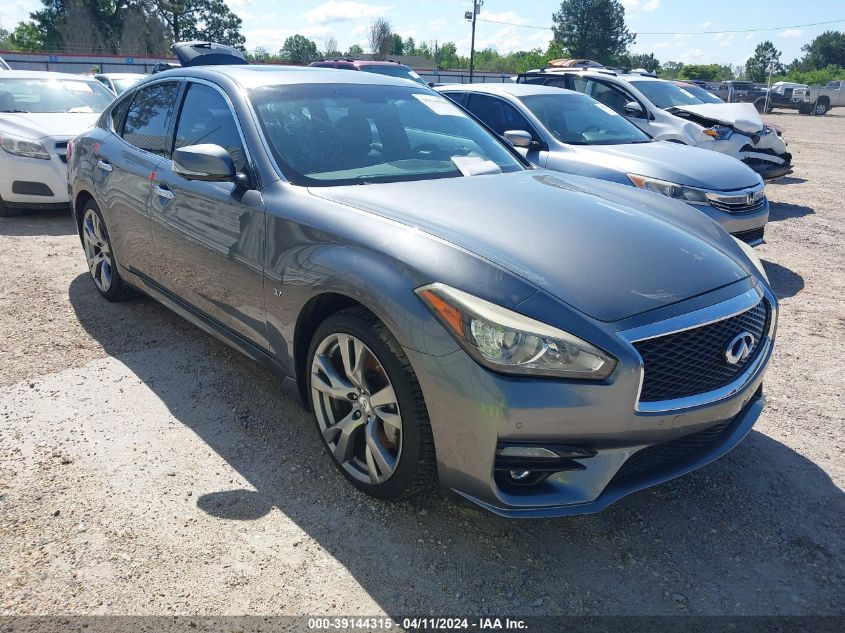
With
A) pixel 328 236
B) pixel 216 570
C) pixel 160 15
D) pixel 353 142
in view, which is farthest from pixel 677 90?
pixel 160 15

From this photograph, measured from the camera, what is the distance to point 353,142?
10.9ft

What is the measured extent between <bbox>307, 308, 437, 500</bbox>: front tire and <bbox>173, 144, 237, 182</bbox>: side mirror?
0.91 metres

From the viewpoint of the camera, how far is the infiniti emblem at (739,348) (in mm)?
2396

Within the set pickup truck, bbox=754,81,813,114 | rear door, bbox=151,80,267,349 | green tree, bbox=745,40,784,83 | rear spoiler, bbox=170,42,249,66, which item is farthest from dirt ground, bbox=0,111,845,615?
green tree, bbox=745,40,784,83

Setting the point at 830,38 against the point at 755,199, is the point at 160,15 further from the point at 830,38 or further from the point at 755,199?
the point at 830,38

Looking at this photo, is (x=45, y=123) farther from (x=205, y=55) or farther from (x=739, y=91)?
(x=739, y=91)

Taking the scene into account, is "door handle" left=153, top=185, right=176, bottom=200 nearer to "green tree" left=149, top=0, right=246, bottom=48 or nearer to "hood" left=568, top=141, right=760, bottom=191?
"hood" left=568, top=141, right=760, bottom=191

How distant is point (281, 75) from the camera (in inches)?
142

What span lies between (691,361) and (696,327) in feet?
0.39

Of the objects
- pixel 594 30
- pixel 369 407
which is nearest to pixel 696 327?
pixel 369 407

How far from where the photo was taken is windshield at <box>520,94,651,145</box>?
677 centimetres

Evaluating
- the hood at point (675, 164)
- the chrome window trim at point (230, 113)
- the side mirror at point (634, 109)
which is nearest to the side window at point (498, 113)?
the hood at point (675, 164)

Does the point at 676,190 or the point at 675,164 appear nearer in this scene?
the point at 676,190

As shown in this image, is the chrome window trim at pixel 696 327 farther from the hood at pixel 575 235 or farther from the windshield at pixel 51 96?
the windshield at pixel 51 96
